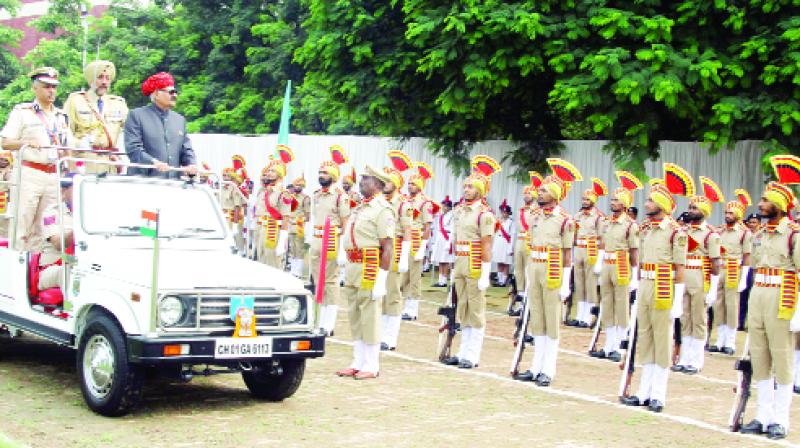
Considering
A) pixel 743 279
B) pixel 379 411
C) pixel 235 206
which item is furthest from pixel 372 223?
pixel 235 206

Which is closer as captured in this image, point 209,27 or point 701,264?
point 701,264

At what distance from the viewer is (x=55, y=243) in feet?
33.7

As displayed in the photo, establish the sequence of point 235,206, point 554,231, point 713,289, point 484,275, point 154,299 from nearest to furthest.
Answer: point 154,299
point 554,231
point 484,275
point 713,289
point 235,206

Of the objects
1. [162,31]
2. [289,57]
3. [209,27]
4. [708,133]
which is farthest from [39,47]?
[708,133]

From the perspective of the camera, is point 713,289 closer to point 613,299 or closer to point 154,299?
point 613,299

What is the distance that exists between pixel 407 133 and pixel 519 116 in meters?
2.46

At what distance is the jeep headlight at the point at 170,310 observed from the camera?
29.2 ft

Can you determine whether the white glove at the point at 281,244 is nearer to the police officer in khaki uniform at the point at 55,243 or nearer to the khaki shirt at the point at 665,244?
the police officer in khaki uniform at the point at 55,243

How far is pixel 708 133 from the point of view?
57.5 ft

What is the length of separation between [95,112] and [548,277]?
5227 mm

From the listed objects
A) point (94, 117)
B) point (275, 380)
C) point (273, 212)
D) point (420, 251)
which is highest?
point (94, 117)

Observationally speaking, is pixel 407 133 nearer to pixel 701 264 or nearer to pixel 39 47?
pixel 701 264

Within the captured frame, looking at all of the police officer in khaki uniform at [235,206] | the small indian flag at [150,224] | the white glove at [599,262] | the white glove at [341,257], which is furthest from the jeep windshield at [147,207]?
the police officer in khaki uniform at [235,206]

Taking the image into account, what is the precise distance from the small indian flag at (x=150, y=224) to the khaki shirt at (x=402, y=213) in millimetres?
5025
